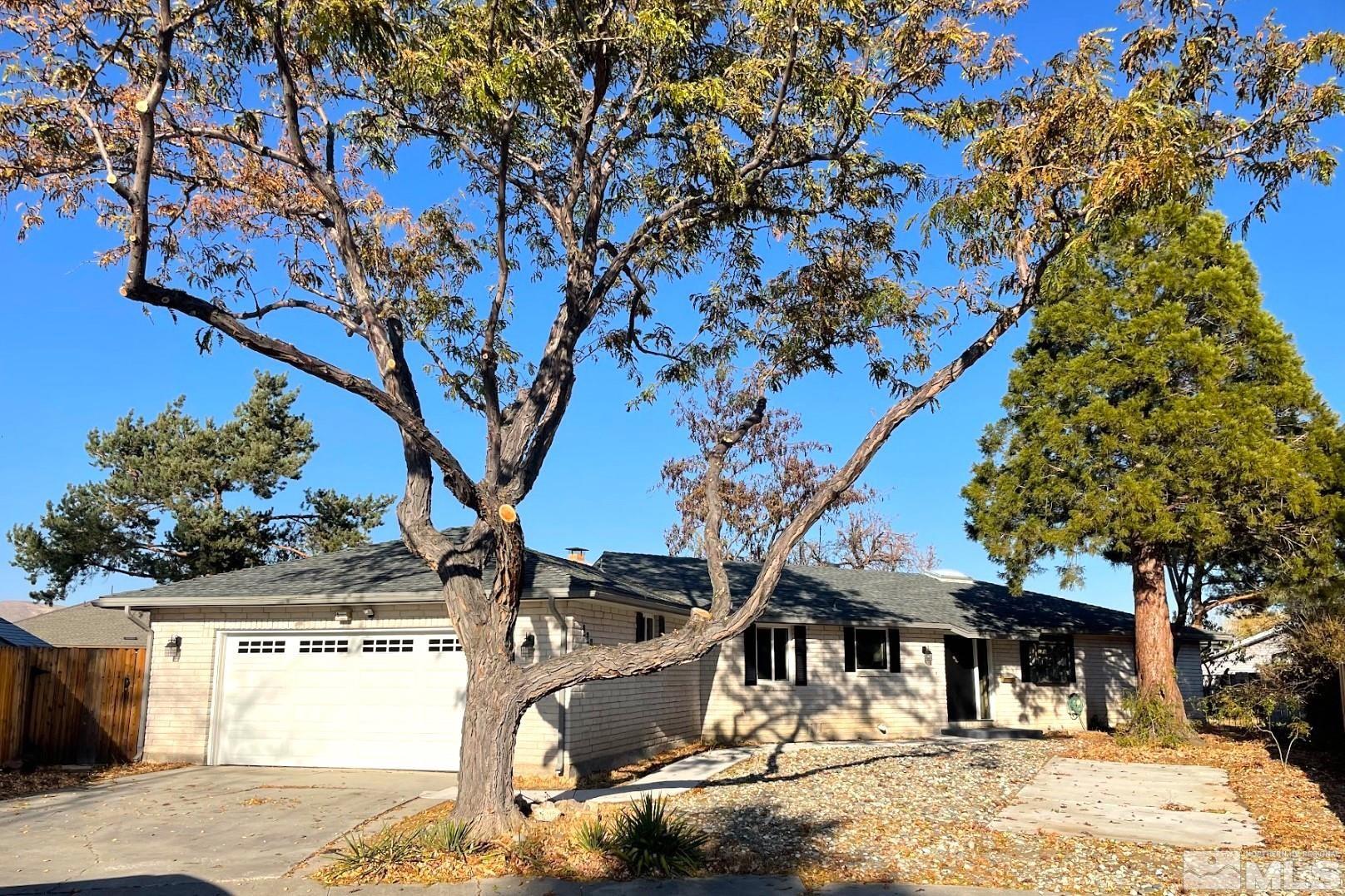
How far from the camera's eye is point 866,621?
68.2 ft

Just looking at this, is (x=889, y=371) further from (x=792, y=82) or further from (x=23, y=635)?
(x=23, y=635)

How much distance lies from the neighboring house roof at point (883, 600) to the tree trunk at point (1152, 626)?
324 cm

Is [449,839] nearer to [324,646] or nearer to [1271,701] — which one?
[324,646]

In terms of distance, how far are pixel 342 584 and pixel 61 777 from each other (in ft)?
15.2

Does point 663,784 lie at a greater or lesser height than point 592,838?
lesser

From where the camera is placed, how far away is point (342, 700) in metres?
14.7

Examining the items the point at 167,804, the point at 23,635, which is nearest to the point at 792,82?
the point at 167,804

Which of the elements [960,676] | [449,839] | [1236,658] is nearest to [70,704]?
[449,839]

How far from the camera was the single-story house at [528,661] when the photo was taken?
14234 millimetres

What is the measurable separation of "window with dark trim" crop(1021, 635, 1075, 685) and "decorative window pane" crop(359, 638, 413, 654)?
1515 centimetres

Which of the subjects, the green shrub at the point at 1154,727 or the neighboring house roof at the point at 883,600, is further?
the neighboring house roof at the point at 883,600

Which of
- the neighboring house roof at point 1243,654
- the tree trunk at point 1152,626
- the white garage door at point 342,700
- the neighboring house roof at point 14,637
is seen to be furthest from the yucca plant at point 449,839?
the neighboring house roof at point 1243,654

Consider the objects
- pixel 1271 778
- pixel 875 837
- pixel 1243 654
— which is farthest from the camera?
pixel 1243 654

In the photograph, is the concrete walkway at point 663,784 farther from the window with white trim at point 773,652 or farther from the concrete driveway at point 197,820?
the window with white trim at point 773,652
